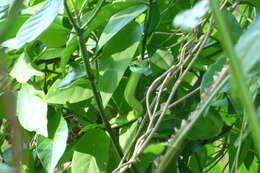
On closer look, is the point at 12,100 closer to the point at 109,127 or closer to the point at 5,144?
the point at 109,127

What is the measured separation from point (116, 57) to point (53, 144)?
0.40 ft

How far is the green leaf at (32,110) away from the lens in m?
0.54

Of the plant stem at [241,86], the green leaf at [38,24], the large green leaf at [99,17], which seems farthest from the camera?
the large green leaf at [99,17]

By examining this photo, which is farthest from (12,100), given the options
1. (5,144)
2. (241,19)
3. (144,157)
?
(5,144)

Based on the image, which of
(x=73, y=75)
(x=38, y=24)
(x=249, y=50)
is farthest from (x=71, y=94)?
(x=249, y=50)

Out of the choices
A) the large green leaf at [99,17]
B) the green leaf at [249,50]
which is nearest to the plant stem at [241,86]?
the green leaf at [249,50]

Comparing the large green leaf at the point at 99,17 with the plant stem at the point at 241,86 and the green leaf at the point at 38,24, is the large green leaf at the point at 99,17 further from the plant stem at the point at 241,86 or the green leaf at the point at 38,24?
the plant stem at the point at 241,86

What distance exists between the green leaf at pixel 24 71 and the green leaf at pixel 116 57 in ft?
0.29

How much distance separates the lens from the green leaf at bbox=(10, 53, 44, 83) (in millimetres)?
577

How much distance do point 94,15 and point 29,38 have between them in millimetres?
89

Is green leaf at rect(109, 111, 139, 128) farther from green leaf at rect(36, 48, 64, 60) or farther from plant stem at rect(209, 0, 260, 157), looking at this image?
plant stem at rect(209, 0, 260, 157)

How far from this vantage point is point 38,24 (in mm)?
439

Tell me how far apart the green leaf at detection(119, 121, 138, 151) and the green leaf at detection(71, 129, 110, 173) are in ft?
0.06

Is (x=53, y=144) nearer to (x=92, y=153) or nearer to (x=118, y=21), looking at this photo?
(x=92, y=153)
